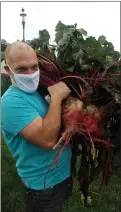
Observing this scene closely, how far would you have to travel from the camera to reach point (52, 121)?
1.90 meters

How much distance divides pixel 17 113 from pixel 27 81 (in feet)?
0.63

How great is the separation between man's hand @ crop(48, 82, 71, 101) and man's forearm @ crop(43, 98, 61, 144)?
5 cm

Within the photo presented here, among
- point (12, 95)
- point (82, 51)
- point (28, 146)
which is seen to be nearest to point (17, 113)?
Result: point (12, 95)

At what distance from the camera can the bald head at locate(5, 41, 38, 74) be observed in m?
2.00

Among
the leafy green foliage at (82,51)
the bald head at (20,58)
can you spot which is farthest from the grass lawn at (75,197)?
the bald head at (20,58)

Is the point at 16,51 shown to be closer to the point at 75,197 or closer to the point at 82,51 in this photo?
the point at 82,51

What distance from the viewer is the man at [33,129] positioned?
6.32 ft

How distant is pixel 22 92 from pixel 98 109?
1.48 ft

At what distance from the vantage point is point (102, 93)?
7.28 feet

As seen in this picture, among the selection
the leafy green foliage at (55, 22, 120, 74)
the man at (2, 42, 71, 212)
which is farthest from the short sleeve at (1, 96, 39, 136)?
the leafy green foliage at (55, 22, 120, 74)

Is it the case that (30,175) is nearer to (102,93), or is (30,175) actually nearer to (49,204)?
(49,204)

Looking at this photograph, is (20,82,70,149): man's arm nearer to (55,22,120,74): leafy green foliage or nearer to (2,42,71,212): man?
(2,42,71,212): man

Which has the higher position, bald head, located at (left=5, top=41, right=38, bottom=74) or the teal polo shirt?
bald head, located at (left=5, top=41, right=38, bottom=74)

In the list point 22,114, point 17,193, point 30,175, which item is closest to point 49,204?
point 30,175
